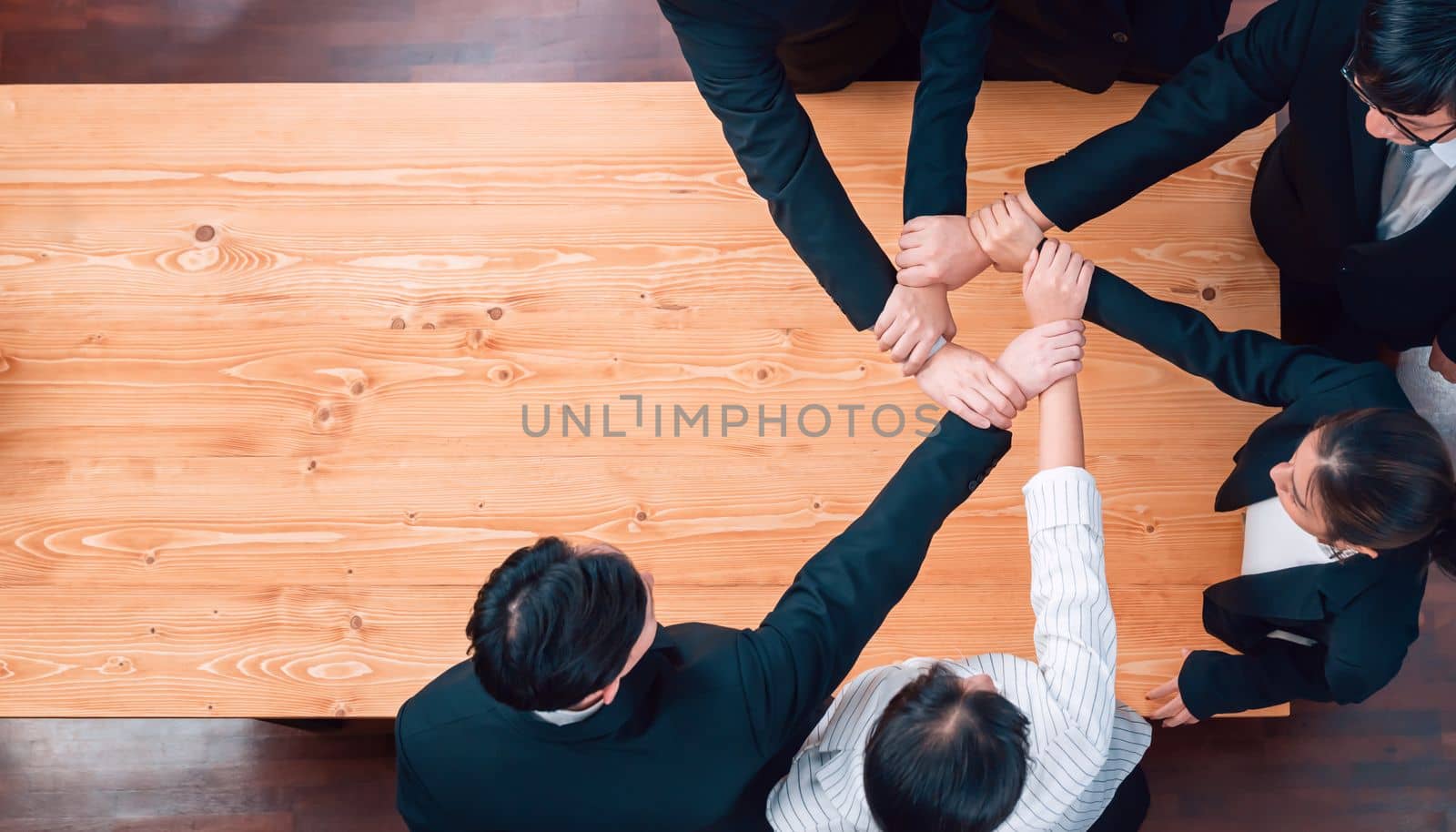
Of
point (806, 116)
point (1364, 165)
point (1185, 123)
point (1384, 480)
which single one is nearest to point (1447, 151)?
point (1364, 165)

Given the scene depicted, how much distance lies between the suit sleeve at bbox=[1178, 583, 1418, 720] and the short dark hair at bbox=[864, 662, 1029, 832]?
60 centimetres

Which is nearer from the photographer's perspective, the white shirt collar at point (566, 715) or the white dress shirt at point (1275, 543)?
the white shirt collar at point (566, 715)

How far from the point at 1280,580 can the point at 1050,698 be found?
0.51 metres

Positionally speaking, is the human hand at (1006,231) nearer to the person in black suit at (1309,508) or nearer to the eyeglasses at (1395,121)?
the person in black suit at (1309,508)

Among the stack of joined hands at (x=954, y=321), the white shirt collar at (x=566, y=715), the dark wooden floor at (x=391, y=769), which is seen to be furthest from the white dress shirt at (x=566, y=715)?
the dark wooden floor at (x=391, y=769)

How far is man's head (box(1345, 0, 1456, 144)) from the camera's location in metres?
1.10

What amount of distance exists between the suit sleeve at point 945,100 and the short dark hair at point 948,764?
0.87 metres

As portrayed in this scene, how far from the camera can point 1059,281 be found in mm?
1503

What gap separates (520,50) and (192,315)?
118 cm

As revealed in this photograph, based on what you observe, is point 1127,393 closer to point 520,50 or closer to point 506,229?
point 506,229

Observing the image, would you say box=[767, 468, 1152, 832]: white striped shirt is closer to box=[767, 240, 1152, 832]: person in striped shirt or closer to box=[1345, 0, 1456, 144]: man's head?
box=[767, 240, 1152, 832]: person in striped shirt

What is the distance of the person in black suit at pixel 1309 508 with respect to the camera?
1146 millimetres

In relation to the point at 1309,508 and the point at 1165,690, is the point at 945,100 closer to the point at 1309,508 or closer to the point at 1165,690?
the point at 1309,508

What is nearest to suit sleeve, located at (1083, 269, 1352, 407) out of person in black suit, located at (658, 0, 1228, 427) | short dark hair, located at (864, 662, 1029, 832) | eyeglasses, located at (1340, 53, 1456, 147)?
person in black suit, located at (658, 0, 1228, 427)
